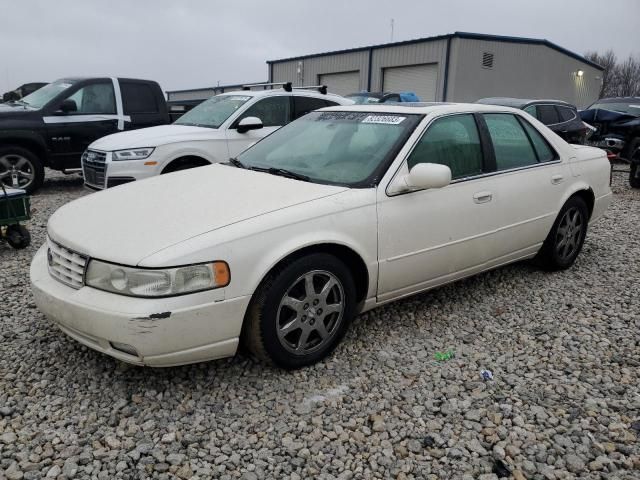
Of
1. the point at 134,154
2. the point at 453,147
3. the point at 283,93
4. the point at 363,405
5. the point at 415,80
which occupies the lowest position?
the point at 363,405

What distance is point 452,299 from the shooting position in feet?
13.9

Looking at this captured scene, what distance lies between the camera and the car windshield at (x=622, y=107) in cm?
1195

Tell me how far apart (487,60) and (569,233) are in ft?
72.2

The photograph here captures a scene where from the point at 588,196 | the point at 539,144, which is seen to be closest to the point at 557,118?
the point at 588,196

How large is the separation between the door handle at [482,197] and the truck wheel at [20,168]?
22.2ft

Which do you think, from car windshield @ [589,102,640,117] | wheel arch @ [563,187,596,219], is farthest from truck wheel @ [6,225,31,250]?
car windshield @ [589,102,640,117]

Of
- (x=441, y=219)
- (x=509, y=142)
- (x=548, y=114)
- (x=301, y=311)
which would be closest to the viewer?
(x=301, y=311)

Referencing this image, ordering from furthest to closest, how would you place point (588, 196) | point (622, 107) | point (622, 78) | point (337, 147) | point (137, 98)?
point (622, 78)
point (622, 107)
point (137, 98)
point (588, 196)
point (337, 147)

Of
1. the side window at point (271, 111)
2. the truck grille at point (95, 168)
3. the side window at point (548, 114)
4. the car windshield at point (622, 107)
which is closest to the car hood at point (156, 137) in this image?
→ the truck grille at point (95, 168)

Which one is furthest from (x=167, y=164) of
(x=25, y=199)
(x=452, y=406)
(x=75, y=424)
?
(x=452, y=406)

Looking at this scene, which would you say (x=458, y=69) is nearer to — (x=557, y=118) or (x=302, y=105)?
(x=557, y=118)

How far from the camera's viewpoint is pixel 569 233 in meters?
4.75

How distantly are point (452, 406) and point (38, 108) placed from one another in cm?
776

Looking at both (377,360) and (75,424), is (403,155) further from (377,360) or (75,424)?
(75,424)
